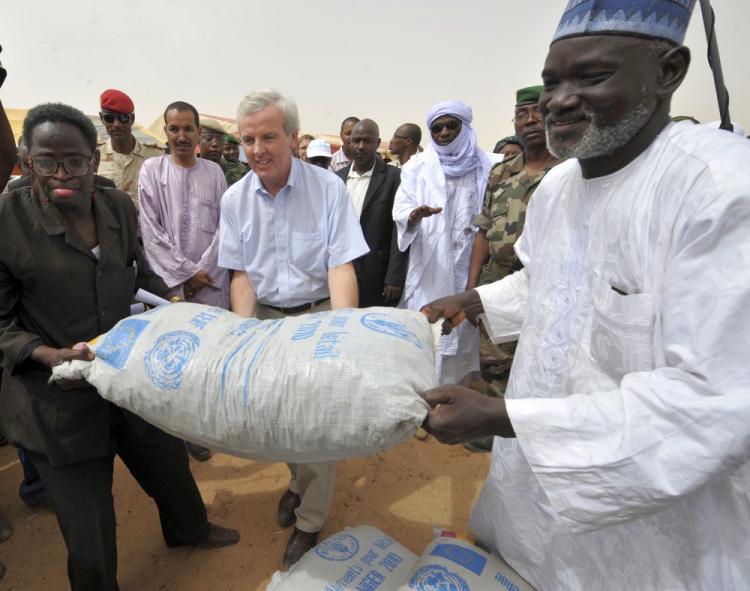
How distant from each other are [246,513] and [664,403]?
2467 mm

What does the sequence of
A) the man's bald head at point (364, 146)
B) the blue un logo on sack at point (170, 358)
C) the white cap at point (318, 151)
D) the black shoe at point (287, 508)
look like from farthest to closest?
the white cap at point (318, 151) < the man's bald head at point (364, 146) < the black shoe at point (287, 508) < the blue un logo on sack at point (170, 358)

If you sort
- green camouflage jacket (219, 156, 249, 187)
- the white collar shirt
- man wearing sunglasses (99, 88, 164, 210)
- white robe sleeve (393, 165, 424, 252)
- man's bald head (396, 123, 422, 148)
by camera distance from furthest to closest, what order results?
man's bald head (396, 123, 422, 148)
green camouflage jacket (219, 156, 249, 187)
the white collar shirt
man wearing sunglasses (99, 88, 164, 210)
white robe sleeve (393, 165, 424, 252)

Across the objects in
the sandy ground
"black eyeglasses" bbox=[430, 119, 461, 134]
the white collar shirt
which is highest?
"black eyeglasses" bbox=[430, 119, 461, 134]

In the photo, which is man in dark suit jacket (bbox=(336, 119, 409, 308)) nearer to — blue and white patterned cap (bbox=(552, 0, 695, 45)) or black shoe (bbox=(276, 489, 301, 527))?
black shoe (bbox=(276, 489, 301, 527))

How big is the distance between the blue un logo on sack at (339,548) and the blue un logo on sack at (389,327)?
925 millimetres

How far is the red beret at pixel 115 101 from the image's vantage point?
3.70m

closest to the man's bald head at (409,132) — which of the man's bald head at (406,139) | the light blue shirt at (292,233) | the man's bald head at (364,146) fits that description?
the man's bald head at (406,139)

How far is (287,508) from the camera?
2.56 metres

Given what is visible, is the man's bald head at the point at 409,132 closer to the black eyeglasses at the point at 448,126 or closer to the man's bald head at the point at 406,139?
the man's bald head at the point at 406,139

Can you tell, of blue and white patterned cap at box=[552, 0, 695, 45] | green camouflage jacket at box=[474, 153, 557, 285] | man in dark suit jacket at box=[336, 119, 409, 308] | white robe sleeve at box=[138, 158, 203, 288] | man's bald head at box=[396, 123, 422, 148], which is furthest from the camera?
man's bald head at box=[396, 123, 422, 148]

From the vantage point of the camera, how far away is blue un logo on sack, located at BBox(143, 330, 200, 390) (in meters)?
1.37

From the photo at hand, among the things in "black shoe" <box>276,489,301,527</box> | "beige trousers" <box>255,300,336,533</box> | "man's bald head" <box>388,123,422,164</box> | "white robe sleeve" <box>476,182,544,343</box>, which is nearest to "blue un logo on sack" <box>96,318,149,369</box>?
"beige trousers" <box>255,300,336,533</box>

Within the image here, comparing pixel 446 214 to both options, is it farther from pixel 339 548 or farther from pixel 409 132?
pixel 409 132

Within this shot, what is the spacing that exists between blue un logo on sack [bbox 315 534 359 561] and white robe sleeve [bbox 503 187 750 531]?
95 cm
